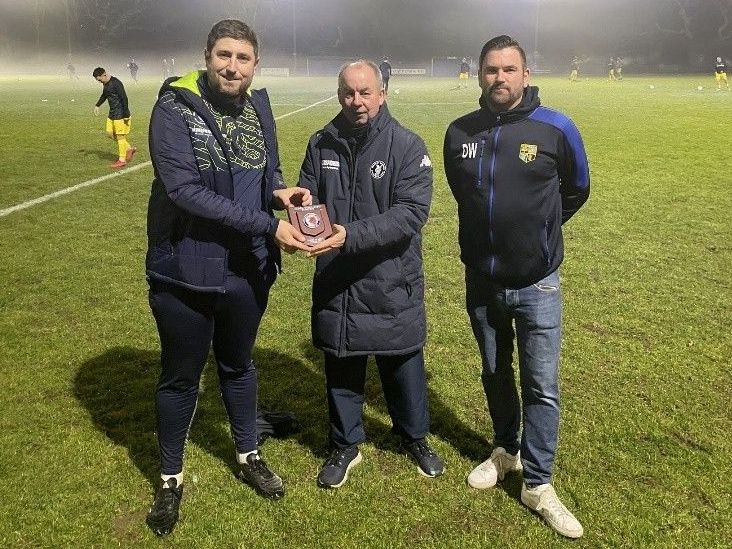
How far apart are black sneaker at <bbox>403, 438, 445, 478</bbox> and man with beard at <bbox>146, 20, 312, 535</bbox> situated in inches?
33.3

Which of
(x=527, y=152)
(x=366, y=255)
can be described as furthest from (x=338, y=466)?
(x=527, y=152)

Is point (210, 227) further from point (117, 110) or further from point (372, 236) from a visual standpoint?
point (117, 110)

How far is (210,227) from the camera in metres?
2.83

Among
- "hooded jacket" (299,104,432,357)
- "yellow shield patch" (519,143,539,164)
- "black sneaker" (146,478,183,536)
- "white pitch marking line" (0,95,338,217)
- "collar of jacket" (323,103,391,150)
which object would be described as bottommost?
"black sneaker" (146,478,183,536)

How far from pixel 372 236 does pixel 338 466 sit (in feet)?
4.38

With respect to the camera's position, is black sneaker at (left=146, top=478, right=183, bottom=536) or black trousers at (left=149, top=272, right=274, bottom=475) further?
black sneaker at (left=146, top=478, right=183, bottom=536)

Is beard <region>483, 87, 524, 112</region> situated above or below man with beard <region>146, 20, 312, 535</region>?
above

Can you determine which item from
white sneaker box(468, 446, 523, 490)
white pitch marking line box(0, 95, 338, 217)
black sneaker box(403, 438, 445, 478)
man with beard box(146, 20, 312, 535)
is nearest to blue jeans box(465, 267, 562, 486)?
white sneaker box(468, 446, 523, 490)

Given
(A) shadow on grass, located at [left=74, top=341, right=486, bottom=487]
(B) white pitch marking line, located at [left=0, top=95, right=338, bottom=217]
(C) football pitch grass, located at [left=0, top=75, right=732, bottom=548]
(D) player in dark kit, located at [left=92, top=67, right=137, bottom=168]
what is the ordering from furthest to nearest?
(D) player in dark kit, located at [left=92, top=67, right=137, bottom=168]
(B) white pitch marking line, located at [left=0, top=95, right=338, bottom=217]
(A) shadow on grass, located at [left=74, top=341, right=486, bottom=487]
(C) football pitch grass, located at [left=0, top=75, right=732, bottom=548]

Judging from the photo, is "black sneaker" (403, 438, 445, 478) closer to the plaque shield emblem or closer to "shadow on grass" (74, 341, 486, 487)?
"shadow on grass" (74, 341, 486, 487)

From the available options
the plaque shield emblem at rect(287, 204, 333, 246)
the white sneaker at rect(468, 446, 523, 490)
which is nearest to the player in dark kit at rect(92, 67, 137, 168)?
the plaque shield emblem at rect(287, 204, 333, 246)

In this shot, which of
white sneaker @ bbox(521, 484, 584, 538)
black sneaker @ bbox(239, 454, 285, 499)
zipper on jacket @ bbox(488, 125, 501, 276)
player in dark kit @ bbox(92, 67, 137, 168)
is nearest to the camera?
zipper on jacket @ bbox(488, 125, 501, 276)

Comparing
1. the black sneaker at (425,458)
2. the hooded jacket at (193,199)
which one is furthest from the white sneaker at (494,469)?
the hooded jacket at (193,199)

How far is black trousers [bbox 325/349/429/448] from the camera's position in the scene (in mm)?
3443
